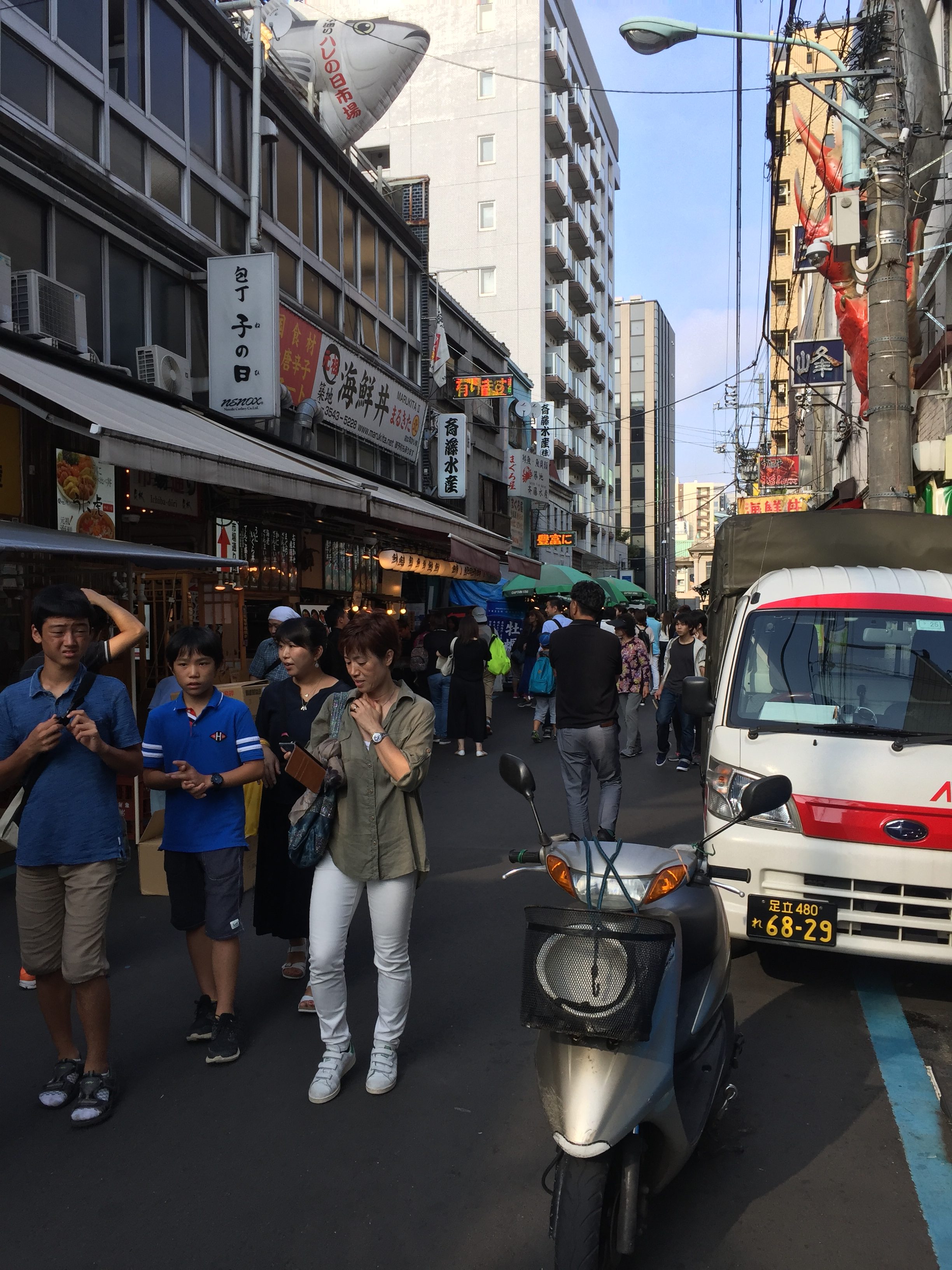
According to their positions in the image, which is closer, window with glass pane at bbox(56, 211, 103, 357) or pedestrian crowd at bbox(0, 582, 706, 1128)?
pedestrian crowd at bbox(0, 582, 706, 1128)

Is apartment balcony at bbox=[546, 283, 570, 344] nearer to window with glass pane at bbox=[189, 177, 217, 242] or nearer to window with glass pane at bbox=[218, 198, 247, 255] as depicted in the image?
window with glass pane at bbox=[218, 198, 247, 255]

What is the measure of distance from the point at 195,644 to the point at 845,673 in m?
3.37

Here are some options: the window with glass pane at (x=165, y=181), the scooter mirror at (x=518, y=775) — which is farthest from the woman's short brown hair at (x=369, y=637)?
the window with glass pane at (x=165, y=181)

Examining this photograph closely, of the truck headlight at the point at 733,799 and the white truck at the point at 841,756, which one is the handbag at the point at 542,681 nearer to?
the white truck at the point at 841,756

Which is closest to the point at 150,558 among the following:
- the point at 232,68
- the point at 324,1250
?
the point at 324,1250

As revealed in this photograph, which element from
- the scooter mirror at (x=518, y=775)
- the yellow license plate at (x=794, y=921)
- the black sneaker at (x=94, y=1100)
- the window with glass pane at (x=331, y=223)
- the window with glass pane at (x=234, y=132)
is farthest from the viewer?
the window with glass pane at (x=331, y=223)

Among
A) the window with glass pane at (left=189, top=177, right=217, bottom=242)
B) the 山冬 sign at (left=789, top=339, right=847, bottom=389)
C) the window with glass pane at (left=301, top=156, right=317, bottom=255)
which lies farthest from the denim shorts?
the 山冬 sign at (left=789, top=339, right=847, bottom=389)

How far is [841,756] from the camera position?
4.50 meters

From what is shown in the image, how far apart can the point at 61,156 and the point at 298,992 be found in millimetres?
9003

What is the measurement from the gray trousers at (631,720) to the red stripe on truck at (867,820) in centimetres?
747

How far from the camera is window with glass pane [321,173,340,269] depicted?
680 inches

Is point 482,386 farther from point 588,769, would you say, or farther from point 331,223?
point 588,769

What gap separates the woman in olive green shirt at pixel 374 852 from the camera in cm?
355

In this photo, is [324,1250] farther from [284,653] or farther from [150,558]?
[150,558]
